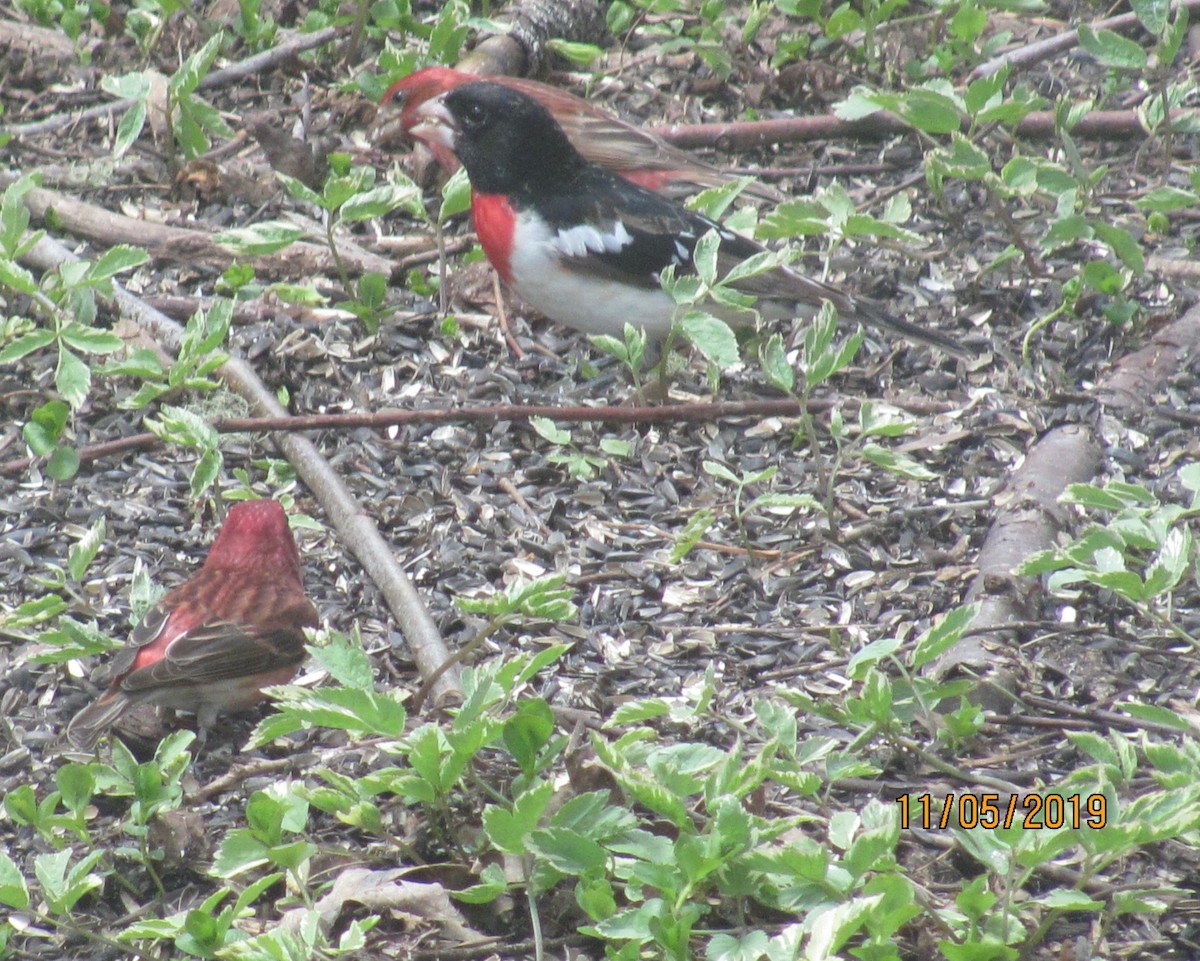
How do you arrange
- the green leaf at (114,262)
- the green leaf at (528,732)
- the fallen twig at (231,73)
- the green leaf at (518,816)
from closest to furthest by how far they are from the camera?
the green leaf at (518,816)
the green leaf at (528,732)
the green leaf at (114,262)
the fallen twig at (231,73)

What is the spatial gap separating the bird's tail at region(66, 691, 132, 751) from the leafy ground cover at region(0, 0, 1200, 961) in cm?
6

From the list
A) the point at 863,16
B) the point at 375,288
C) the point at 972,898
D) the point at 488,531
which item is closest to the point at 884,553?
the point at 488,531

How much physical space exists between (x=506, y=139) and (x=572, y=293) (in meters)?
0.59

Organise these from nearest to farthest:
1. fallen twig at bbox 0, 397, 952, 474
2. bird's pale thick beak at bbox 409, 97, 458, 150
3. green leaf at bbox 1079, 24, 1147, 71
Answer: fallen twig at bbox 0, 397, 952, 474 < green leaf at bbox 1079, 24, 1147, 71 < bird's pale thick beak at bbox 409, 97, 458, 150

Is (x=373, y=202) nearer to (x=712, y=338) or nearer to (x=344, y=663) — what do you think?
(x=712, y=338)

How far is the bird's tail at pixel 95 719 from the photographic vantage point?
3043 mm

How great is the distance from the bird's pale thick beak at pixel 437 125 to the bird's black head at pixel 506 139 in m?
0.02

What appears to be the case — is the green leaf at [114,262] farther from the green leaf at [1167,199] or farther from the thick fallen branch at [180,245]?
the green leaf at [1167,199]

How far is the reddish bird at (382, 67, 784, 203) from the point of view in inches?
207

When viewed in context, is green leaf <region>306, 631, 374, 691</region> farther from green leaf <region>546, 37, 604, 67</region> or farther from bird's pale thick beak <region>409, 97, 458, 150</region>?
green leaf <region>546, 37, 604, 67</region>

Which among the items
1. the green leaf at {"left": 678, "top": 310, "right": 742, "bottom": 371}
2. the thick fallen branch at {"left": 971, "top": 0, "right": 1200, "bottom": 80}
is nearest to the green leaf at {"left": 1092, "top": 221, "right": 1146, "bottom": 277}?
the green leaf at {"left": 678, "top": 310, "right": 742, "bottom": 371}

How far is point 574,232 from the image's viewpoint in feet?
15.0

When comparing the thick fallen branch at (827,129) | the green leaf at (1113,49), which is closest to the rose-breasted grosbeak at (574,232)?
the thick fallen branch at (827,129)

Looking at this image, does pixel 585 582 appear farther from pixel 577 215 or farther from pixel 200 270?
pixel 200 270
